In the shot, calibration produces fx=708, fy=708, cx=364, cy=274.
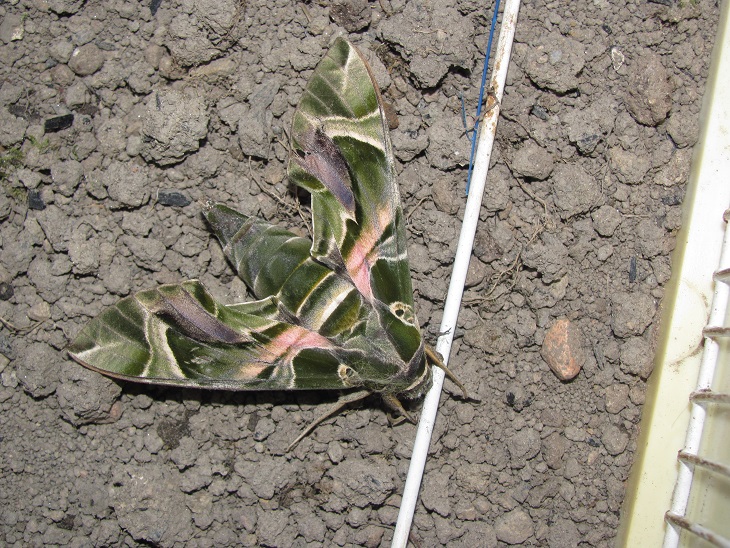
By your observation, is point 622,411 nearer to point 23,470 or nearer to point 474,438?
point 474,438

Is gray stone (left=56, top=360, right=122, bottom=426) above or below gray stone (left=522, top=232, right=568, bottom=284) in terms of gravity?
below

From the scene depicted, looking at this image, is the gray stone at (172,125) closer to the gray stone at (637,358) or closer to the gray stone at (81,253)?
the gray stone at (81,253)

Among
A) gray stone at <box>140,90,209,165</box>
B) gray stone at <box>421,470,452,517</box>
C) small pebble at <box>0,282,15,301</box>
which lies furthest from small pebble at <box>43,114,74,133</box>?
gray stone at <box>421,470,452,517</box>

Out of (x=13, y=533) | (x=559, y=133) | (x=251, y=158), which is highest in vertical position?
(x=559, y=133)

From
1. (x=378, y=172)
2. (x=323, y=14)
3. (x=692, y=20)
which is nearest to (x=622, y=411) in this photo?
(x=378, y=172)

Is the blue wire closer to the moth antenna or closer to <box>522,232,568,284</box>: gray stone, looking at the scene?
<box>522,232,568,284</box>: gray stone

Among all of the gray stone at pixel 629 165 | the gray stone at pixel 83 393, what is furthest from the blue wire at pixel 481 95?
the gray stone at pixel 83 393
